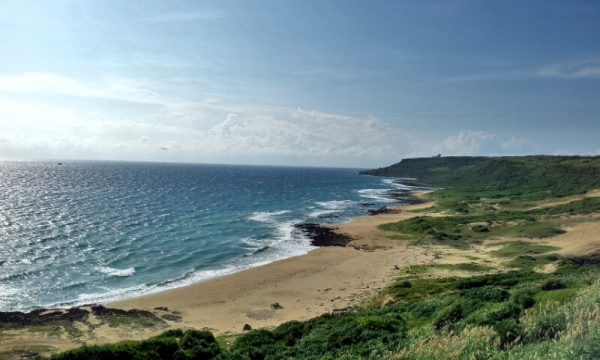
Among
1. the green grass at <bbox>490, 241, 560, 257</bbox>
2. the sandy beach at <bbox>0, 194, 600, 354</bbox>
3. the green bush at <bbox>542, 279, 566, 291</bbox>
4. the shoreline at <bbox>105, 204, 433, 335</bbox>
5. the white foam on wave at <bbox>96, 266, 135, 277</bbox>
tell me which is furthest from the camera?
the green grass at <bbox>490, 241, 560, 257</bbox>

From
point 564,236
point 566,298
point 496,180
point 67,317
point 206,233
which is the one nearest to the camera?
point 566,298

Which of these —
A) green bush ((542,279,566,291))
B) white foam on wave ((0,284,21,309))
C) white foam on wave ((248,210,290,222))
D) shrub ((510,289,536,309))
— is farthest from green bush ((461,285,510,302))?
white foam on wave ((248,210,290,222))

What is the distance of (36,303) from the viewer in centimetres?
3234

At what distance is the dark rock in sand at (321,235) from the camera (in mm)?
59062

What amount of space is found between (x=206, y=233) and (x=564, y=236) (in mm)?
53855

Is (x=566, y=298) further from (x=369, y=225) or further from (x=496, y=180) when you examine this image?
(x=496, y=180)

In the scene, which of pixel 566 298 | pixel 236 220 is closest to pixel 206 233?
pixel 236 220

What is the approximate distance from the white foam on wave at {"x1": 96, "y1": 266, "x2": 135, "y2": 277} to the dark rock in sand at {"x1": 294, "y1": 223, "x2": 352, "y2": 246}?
88.0 ft

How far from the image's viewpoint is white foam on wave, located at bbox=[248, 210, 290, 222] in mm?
77662

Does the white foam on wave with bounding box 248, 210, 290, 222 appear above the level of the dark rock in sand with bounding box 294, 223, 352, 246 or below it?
above

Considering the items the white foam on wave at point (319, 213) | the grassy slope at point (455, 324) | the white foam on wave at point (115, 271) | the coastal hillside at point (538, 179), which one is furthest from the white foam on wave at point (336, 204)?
the white foam on wave at point (115, 271)

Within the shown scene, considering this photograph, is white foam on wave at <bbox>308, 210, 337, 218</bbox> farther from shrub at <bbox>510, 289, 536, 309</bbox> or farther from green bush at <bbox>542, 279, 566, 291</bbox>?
shrub at <bbox>510, 289, 536, 309</bbox>

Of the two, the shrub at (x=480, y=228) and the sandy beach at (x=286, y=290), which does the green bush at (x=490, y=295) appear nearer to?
the sandy beach at (x=286, y=290)

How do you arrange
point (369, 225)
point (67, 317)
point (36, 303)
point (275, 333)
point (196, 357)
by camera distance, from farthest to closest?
point (369, 225) < point (36, 303) < point (67, 317) < point (275, 333) < point (196, 357)
